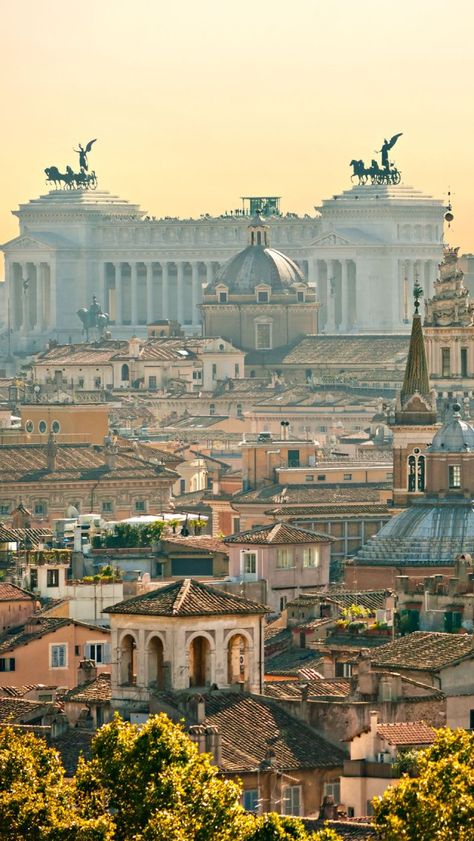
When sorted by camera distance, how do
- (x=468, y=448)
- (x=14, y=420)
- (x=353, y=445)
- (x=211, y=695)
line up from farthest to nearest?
(x=14, y=420), (x=353, y=445), (x=468, y=448), (x=211, y=695)

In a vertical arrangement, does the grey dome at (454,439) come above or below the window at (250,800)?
above

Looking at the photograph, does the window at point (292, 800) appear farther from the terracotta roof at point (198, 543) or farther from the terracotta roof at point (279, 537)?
the terracotta roof at point (198, 543)

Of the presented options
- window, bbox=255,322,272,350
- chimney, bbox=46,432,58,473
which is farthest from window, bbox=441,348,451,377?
window, bbox=255,322,272,350

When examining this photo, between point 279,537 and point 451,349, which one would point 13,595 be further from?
point 451,349

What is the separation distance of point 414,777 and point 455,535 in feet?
100

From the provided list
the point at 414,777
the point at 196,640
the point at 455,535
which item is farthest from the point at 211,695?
the point at 455,535

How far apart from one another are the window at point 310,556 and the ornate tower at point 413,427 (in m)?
12.3

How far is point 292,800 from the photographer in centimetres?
5706

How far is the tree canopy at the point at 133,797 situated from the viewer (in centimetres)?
5100

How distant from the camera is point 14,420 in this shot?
14725 cm

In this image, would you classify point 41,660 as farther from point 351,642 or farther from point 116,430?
point 116,430

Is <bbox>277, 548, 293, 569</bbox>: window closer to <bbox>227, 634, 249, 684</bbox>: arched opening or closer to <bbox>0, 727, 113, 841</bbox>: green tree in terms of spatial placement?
<bbox>227, 634, 249, 684</bbox>: arched opening

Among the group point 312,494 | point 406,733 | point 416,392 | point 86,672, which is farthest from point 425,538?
point 406,733

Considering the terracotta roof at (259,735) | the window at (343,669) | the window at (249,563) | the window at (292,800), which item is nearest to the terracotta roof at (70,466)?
the window at (249,563)
